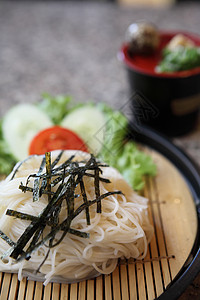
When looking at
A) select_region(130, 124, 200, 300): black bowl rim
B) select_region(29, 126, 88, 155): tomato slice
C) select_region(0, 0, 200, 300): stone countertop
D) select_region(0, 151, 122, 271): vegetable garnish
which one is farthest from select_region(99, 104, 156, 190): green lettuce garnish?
select_region(0, 0, 200, 300): stone countertop

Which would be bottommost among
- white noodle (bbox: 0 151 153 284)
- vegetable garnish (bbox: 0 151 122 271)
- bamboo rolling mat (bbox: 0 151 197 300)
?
bamboo rolling mat (bbox: 0 151 197 300)

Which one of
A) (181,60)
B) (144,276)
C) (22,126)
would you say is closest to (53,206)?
(144,276)

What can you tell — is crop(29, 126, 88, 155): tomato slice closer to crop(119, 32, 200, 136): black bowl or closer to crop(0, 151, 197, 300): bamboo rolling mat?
crop(119, 32, 200, 136): black bowl

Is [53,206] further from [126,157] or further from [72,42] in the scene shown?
[72,42]

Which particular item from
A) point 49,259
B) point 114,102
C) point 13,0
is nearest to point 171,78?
point 114,102

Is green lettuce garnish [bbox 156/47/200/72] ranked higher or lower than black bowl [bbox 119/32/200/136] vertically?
higher

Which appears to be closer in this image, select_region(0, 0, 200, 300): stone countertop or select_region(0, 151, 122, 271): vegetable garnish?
select_region(0, 151, 122, 271): vegetable garnish
